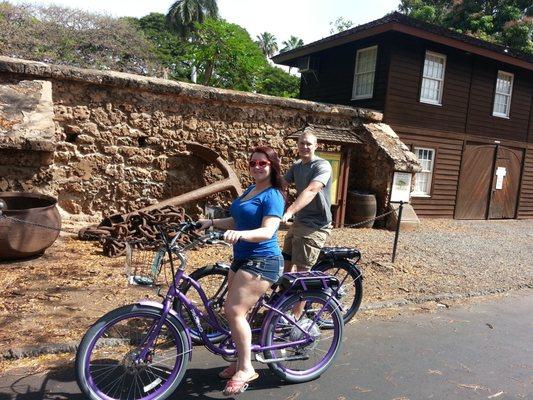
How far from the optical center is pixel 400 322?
5.27 m

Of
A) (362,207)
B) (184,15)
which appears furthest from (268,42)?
(362,207)

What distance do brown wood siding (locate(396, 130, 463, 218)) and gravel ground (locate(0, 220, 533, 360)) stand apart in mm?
3208

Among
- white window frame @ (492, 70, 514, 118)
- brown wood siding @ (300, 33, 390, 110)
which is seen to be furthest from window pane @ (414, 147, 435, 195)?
white window frame @ (492, 70, 514, 118)

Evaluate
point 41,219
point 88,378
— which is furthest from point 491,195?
point 88,378

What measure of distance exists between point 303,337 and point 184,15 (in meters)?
40.6

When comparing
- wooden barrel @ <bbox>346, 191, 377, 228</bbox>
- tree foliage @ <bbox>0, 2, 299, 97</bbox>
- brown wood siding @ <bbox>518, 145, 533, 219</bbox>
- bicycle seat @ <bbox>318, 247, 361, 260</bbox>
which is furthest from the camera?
tree foliage @ <bbox>0, 2, 299, 97</bbox>

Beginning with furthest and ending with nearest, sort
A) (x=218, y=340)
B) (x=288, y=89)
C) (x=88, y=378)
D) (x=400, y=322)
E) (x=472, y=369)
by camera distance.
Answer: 1. (x=288, y=89)
2. (x=400, y=322)
3. (x=472, y=369)
4. (x=218, y=340)
5. (x=88, y=378)

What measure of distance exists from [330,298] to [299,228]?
3.06 ft

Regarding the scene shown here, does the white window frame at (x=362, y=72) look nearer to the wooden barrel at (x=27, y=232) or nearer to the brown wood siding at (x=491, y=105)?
the brown wood siding at (x=491, y=105)

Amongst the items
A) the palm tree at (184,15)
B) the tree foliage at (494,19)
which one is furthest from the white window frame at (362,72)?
the palm tree at (184,15)

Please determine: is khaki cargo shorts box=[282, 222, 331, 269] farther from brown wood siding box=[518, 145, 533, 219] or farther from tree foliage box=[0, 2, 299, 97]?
tree foliage box=[0, 2, 299, 97]

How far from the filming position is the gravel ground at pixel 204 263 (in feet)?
14.6

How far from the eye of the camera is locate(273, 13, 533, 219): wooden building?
13.6m

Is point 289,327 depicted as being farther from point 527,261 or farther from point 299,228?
point 527,261
